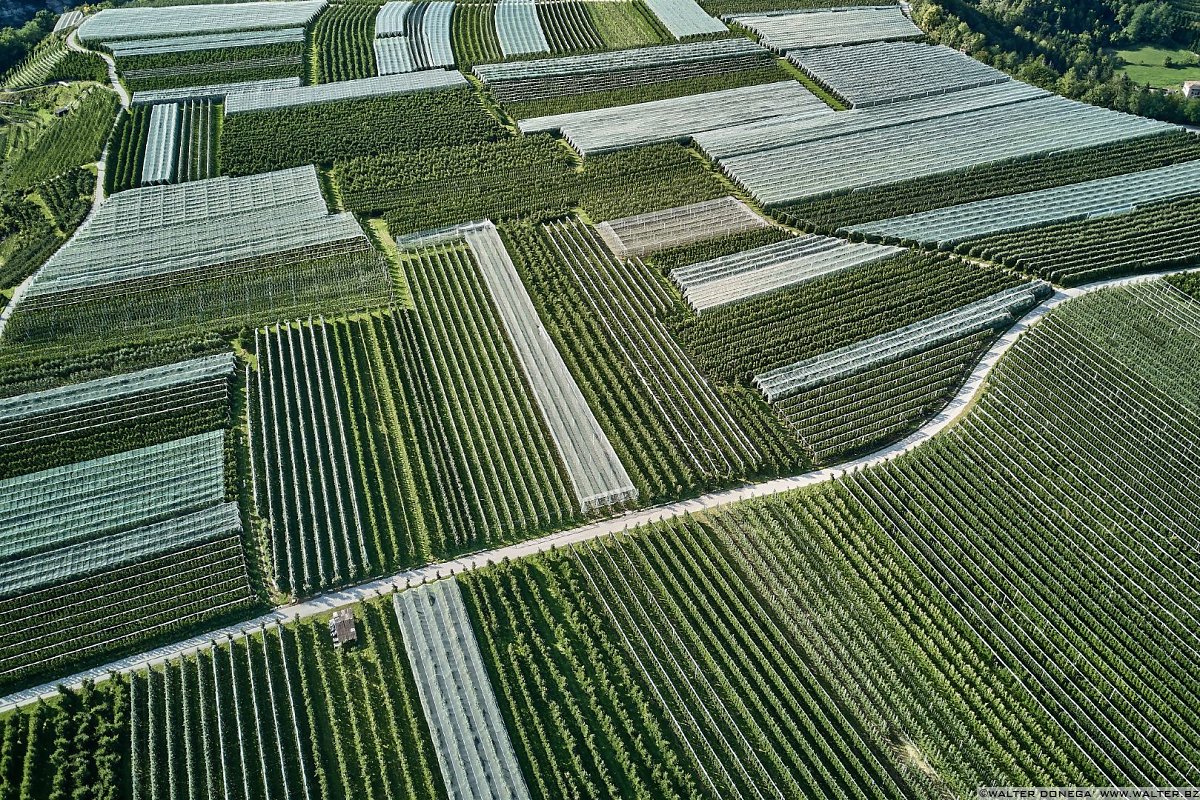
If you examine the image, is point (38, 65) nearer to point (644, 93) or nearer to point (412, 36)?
point (412, 36)

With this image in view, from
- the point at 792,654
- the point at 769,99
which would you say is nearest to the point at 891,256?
the point at 769,99

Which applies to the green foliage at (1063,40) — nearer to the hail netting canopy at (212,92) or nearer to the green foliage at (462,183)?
the green foliage at (462,183)

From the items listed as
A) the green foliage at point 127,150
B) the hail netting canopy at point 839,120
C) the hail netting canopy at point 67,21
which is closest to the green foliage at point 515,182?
the hail netting canopy at point 839,120

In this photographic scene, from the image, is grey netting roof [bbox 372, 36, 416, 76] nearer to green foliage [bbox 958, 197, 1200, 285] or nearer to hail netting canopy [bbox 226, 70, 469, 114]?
hail netting canopy [bbox 226, 70, 469, 114]

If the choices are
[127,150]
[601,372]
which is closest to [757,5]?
[601,372]

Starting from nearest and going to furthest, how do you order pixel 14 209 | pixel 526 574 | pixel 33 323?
1. pixel 526 574
2. pixel 33 323
3. pixel 14 209

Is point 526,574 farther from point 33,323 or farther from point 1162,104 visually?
point 1162,104
